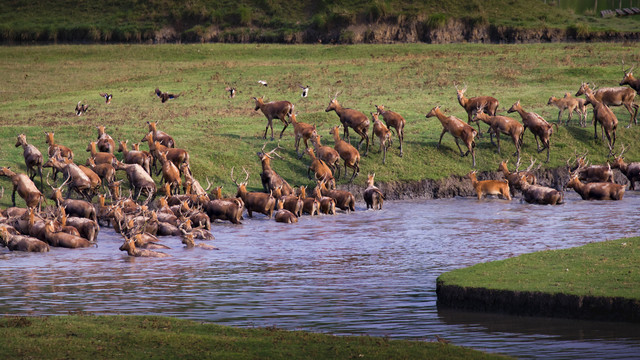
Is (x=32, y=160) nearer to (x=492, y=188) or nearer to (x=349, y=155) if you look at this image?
(x=349, y=155)

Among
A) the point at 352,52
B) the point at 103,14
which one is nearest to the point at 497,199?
the point at 352,52

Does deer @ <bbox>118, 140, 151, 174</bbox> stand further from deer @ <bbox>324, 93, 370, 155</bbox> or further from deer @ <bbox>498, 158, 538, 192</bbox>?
deer @ <bbox>498, 158, 538, 192</bbox>

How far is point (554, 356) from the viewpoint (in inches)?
489

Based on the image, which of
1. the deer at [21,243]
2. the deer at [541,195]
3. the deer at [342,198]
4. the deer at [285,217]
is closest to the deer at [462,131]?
the deer at [541,195]

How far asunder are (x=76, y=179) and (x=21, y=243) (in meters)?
4.97

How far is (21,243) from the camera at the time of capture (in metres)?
21.4

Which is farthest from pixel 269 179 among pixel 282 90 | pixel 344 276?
pixel 282 90

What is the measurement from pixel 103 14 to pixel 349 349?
74185mm

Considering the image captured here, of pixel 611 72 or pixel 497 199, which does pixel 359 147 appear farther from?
pixel 611 72

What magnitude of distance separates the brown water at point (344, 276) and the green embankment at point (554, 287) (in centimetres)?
24

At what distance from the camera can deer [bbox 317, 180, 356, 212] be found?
1106 inches

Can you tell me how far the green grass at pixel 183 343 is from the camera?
1192 centimetres

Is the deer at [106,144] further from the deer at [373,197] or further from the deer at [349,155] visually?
the deer at [373,197]

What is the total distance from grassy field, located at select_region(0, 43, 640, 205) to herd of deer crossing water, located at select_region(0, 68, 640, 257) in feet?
3.23
